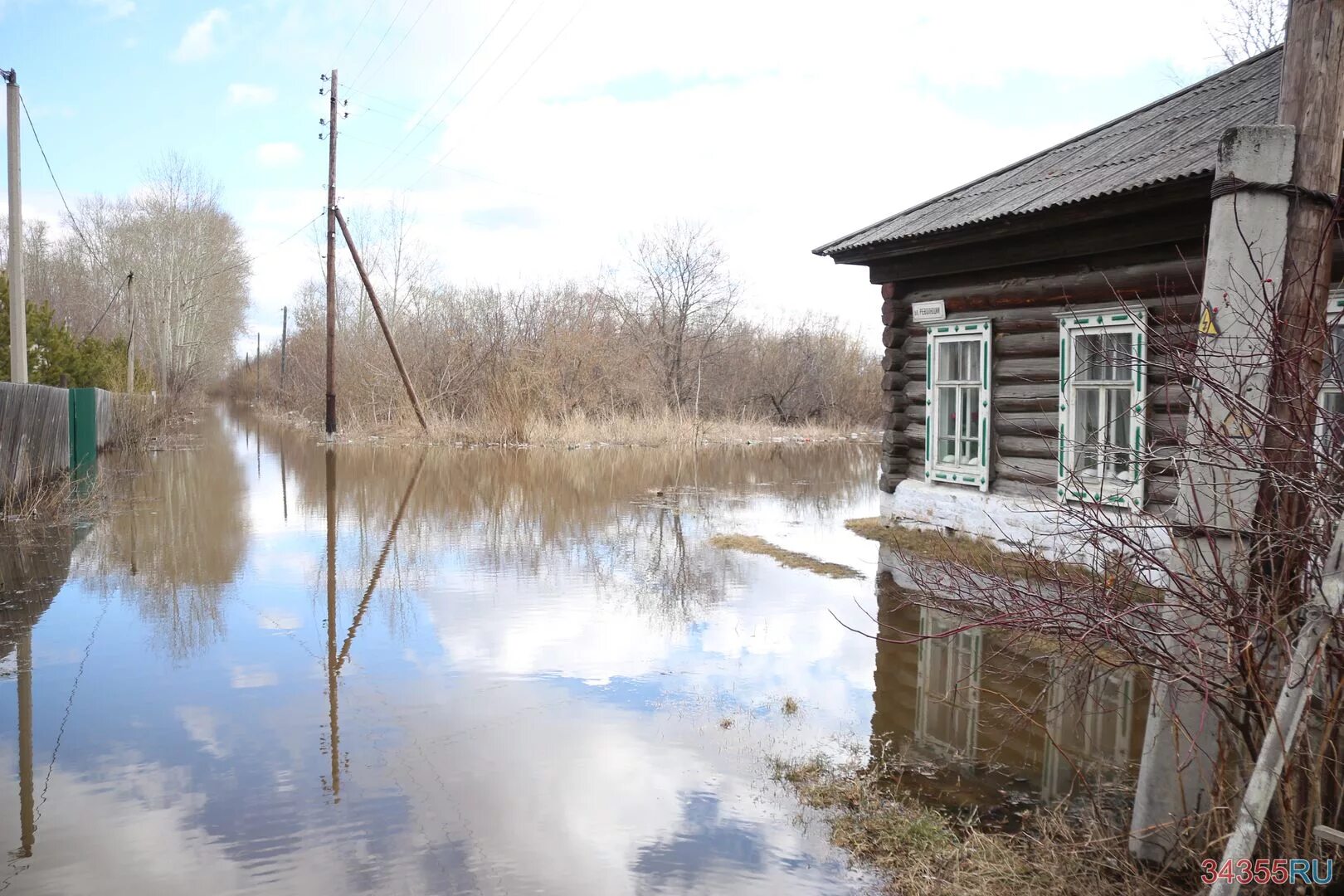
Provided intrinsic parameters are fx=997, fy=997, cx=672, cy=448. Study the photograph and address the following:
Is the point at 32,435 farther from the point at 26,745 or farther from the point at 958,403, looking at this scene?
the point at 958,403

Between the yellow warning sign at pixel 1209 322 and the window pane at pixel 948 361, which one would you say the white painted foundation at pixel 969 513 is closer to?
the window pane at pixel 948 361

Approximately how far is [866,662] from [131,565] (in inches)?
322

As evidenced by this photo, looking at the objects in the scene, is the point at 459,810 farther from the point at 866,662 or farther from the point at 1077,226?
the point at 1077,226

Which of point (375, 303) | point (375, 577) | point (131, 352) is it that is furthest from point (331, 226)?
point (375, 577)

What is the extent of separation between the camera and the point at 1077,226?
400 inches

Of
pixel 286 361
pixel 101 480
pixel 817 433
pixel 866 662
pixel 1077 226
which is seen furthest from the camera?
pixel 286 361

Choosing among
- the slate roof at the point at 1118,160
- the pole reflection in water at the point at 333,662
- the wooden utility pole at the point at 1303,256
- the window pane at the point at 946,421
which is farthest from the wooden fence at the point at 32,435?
the wooden utility pole at the point at 1303,256

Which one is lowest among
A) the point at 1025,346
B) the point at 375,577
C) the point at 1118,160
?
the point at 375,577

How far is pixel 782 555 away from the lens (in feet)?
40.0

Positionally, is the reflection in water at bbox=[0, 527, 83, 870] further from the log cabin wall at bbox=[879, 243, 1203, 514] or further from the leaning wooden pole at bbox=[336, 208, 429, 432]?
the leaning wooden pole at bbox=[336, 208, 429, 432]

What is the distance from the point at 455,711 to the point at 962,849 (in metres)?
Answer: 3.32

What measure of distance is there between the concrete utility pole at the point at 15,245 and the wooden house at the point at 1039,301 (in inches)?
546

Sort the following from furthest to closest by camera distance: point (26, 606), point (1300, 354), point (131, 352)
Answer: point (131, 352) → point (26, 606) → point (1300, 354)

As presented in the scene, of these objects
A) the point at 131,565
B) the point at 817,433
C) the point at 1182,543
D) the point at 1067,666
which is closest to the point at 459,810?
the point at 1067,666
